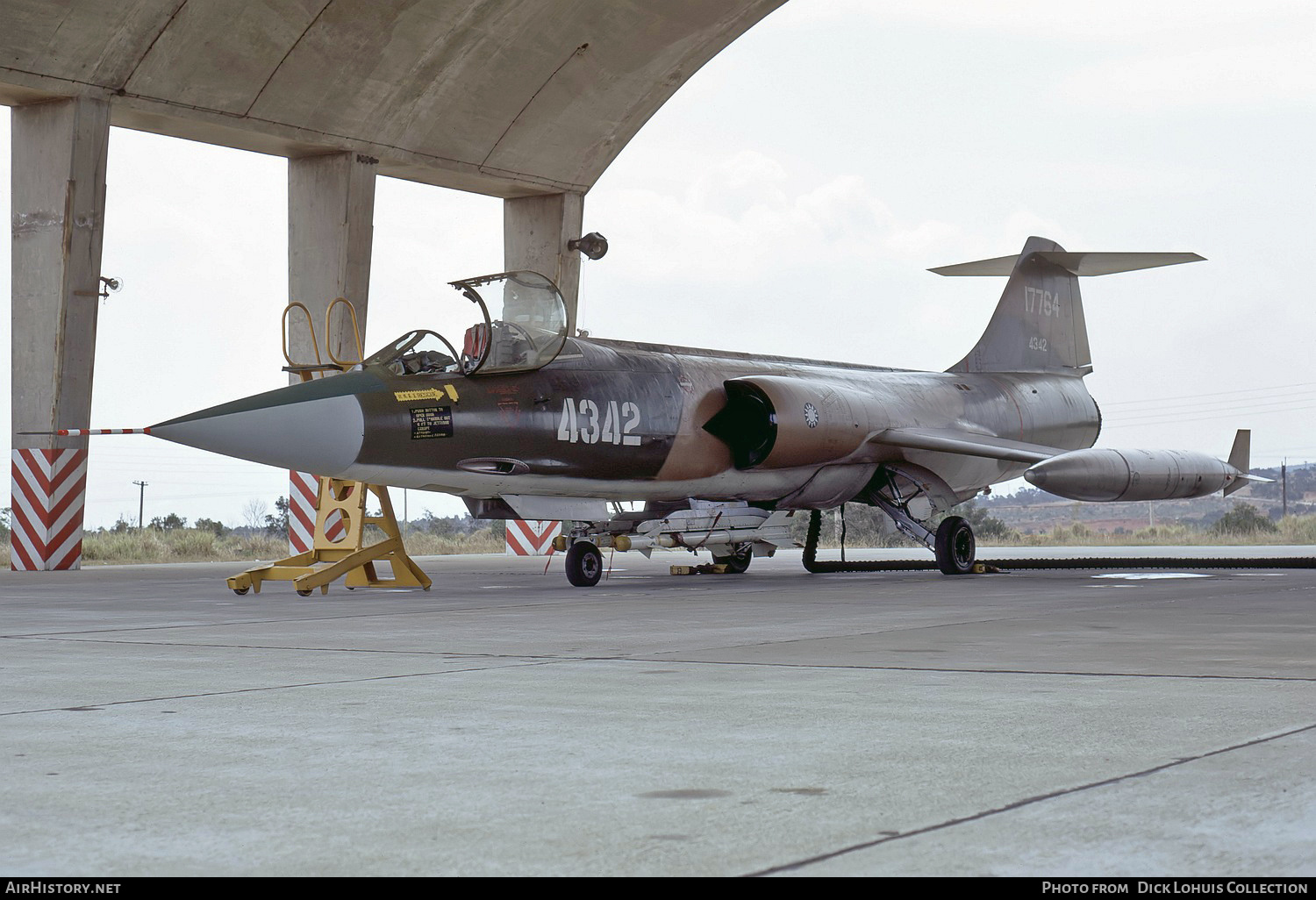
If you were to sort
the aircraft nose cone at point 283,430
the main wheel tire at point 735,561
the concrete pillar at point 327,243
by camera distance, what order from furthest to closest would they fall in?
the concrete pillar at point 327,243 → the main wheel tire at point 735,561 → the aircraft nose cone at point 283,430

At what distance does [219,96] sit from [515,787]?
17.5m

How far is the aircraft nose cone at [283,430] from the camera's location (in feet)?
35.1

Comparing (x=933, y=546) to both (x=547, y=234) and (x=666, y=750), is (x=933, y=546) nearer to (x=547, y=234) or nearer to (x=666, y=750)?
(x=547, y=234)

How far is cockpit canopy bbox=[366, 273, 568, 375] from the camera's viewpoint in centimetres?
1196

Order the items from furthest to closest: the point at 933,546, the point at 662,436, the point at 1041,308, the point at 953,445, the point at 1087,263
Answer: the point at 1087,263, the point at 1041,308, the point at 933,546, the point at 953,445, the point at 662,436

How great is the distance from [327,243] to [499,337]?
9494mm

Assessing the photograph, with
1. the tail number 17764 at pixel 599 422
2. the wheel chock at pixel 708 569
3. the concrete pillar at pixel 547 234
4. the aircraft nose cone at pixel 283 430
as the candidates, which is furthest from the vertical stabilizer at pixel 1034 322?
the aircraft nose cone at pixel 283 430

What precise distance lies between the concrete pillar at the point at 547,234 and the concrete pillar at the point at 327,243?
3.40m

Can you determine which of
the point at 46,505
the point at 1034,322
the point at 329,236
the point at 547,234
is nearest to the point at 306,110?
the point at 329,236

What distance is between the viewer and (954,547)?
49.8ft

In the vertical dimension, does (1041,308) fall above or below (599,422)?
above

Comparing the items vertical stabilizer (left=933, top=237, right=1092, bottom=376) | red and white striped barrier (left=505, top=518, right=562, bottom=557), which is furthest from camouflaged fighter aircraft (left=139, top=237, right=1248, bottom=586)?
red and white striped barrier (left=505, top=518, right=562, bottom=557)

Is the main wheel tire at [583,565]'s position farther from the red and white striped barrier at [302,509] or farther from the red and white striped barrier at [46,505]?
the red and white striped barrier at [46,505]

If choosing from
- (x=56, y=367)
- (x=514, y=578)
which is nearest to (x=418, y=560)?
(x=56, y=367)
